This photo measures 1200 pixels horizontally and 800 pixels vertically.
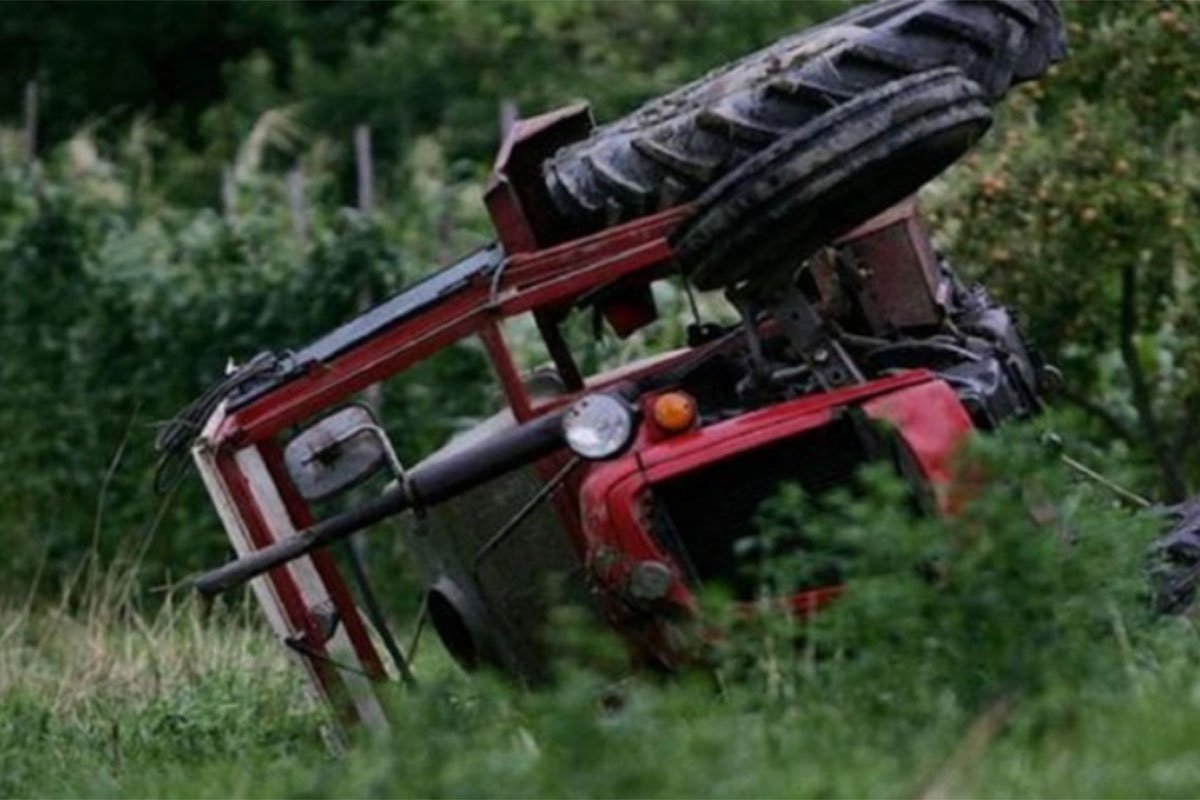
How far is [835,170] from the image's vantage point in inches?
429

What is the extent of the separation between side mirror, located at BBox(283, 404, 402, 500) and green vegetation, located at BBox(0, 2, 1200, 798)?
78 cm

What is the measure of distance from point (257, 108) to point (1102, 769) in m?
27.9

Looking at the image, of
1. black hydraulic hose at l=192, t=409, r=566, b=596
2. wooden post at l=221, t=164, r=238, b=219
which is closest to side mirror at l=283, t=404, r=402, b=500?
black hydraulic hose at l=192, t=409, r=566, b=596

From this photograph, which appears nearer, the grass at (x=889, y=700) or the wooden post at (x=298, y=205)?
the grass at (x=889, y=700)

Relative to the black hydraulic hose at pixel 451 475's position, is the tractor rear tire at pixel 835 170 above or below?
above

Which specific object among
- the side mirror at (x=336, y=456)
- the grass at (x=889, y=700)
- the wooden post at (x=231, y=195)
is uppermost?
the wooden post at (x=231, y=195)

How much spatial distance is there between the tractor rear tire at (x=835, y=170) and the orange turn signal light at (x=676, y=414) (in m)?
0.36

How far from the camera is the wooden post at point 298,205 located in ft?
72.4

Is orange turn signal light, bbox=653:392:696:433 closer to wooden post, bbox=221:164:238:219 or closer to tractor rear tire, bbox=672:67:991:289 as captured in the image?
tractor rear tire, bbox=672:67:991:289

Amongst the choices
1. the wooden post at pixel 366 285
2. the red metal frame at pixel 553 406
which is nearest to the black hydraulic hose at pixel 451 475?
the red metal frame at pixel 553 406

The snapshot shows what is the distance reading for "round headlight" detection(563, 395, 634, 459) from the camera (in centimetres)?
1111

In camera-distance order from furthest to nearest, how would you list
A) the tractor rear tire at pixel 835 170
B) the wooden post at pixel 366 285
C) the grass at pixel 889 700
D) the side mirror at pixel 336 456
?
the wooden post at pixel 366 285
the side mirror at pixel 336 456
the tractor rear tire at pixel 835 170
the grass at pixel 889 700

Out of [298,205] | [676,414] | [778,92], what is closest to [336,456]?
[676,414]

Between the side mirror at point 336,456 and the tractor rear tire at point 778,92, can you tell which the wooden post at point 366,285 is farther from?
the tractor rear tire at point 778,92
